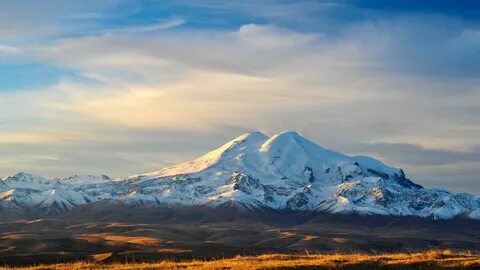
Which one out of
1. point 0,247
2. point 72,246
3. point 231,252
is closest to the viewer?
point 231,252

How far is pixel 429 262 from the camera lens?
34219mm

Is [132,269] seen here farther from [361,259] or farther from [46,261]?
[46,261]

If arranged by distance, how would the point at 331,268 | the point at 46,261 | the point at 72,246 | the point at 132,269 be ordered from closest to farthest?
the point at 331,268 < the point at 132,269 < the point at 46,261 < the point at 72,246

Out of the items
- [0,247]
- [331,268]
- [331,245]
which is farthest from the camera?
[331,245]

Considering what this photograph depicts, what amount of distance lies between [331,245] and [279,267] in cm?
16002

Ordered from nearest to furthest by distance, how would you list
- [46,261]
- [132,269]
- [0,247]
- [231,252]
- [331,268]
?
1. [331,268]
2. [132,269]
3. [46,261]
4. [231,252]
5. [0,247]

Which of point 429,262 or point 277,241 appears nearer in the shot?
point 429,262

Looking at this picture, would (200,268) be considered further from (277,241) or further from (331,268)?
(277,241)

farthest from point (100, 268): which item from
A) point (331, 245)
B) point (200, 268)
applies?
point (331, 245)

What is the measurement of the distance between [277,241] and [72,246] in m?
73.3

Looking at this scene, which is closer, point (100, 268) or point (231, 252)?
point (100, 268)

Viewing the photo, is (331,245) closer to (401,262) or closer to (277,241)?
(277,241)

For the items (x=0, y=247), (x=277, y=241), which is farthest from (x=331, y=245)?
(x=0, y=247)

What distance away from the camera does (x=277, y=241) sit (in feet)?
655
